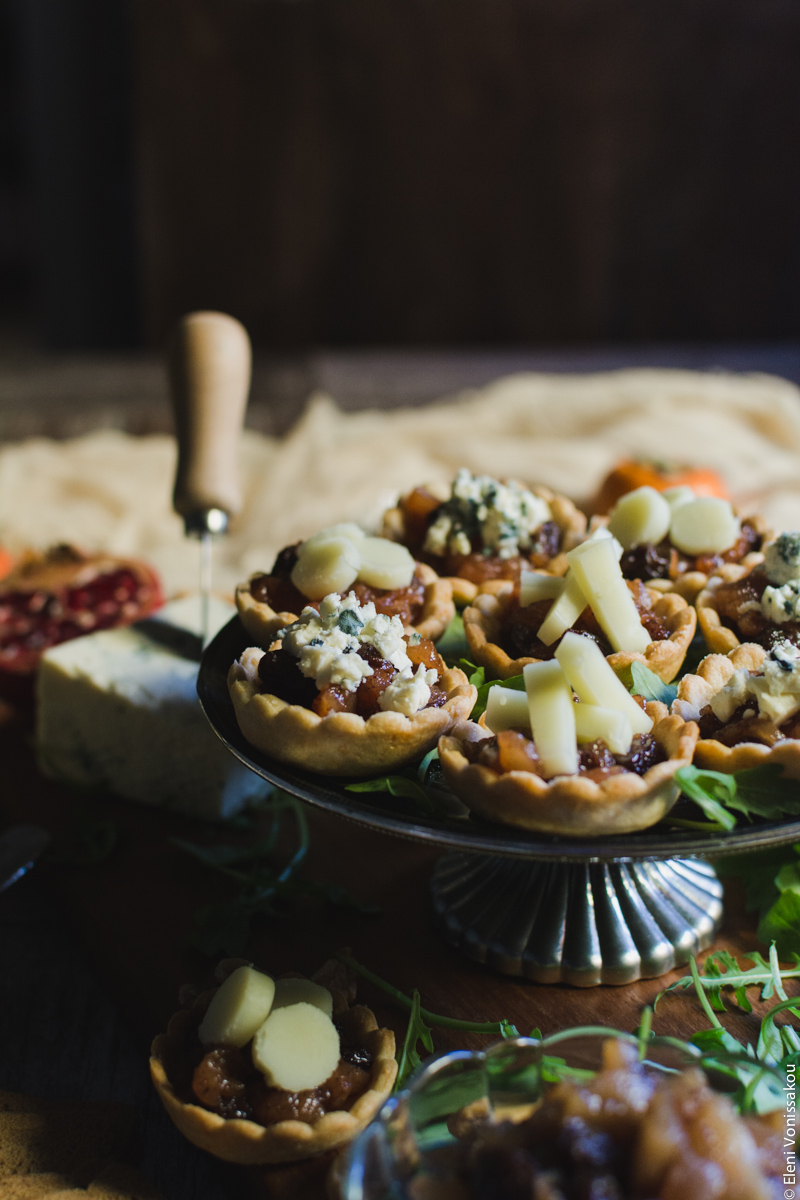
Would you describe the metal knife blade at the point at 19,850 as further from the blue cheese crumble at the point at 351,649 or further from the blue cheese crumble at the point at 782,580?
the blue cheese crumble at the point at 782,580

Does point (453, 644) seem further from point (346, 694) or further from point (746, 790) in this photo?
point (746, 790)

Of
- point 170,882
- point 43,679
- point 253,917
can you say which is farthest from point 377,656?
point 43,679

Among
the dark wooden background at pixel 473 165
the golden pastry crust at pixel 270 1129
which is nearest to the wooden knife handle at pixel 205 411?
the golden pastry crust at pixel 270 1129

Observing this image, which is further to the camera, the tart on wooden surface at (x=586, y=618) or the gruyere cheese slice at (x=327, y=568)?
the gruyere cheese slice at (x=327, y=568)

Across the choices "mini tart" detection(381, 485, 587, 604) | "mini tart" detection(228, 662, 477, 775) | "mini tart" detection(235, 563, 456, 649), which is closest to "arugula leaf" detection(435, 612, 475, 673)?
"mini tart" detection(235, 563, 456, 649)

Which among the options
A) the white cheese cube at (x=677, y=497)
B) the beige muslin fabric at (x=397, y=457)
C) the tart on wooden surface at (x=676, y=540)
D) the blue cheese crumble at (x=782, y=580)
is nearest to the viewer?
the blue cheese crumble at (x=782, y=580)

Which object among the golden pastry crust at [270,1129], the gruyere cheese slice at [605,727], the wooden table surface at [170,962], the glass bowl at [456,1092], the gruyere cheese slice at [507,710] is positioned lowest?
the wooden table surface at [170,962]

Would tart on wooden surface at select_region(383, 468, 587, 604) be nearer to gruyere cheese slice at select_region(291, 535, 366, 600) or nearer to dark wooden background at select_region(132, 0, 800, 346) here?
→ gruyere cheese slice at select_region(291, 535, 366, 600)
